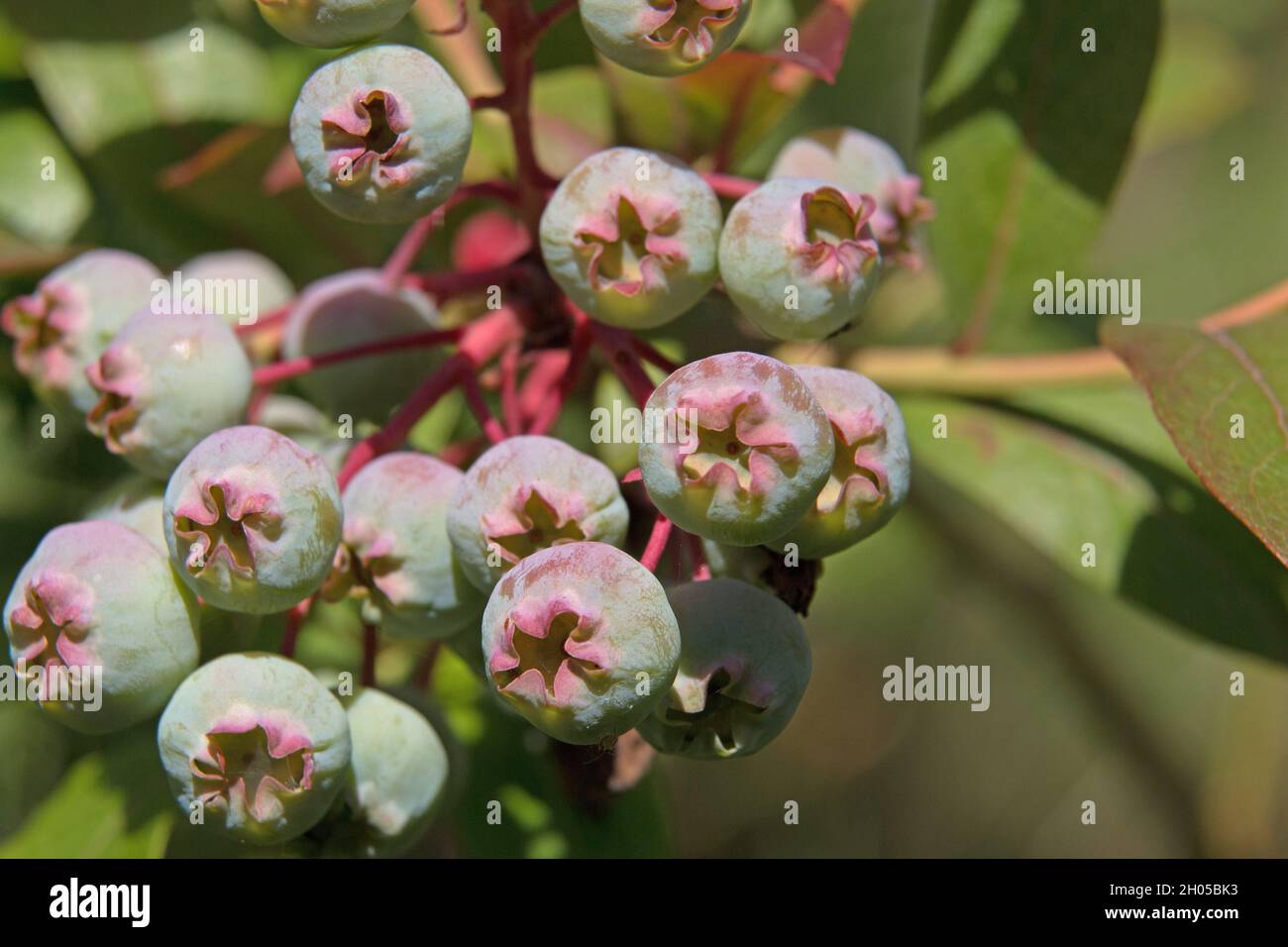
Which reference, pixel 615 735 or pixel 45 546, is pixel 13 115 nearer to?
pixel 45 546

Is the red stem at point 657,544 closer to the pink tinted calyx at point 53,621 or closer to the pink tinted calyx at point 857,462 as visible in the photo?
the pink tinted calyx at point 857,462

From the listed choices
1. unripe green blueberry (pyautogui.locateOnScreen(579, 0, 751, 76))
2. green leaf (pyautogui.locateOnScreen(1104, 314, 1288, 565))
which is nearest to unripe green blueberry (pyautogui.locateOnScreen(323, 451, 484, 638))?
unripe green blueberry (pyautogui.locateOnScreen(579, 0, 751, 76))

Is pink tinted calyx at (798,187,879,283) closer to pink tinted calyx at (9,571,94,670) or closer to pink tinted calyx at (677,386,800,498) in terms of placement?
pink tinted calyx at (677,386,800,498)

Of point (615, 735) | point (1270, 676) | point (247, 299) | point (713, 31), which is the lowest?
point (1270, 676)

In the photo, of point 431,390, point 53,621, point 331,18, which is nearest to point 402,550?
point 431,390
